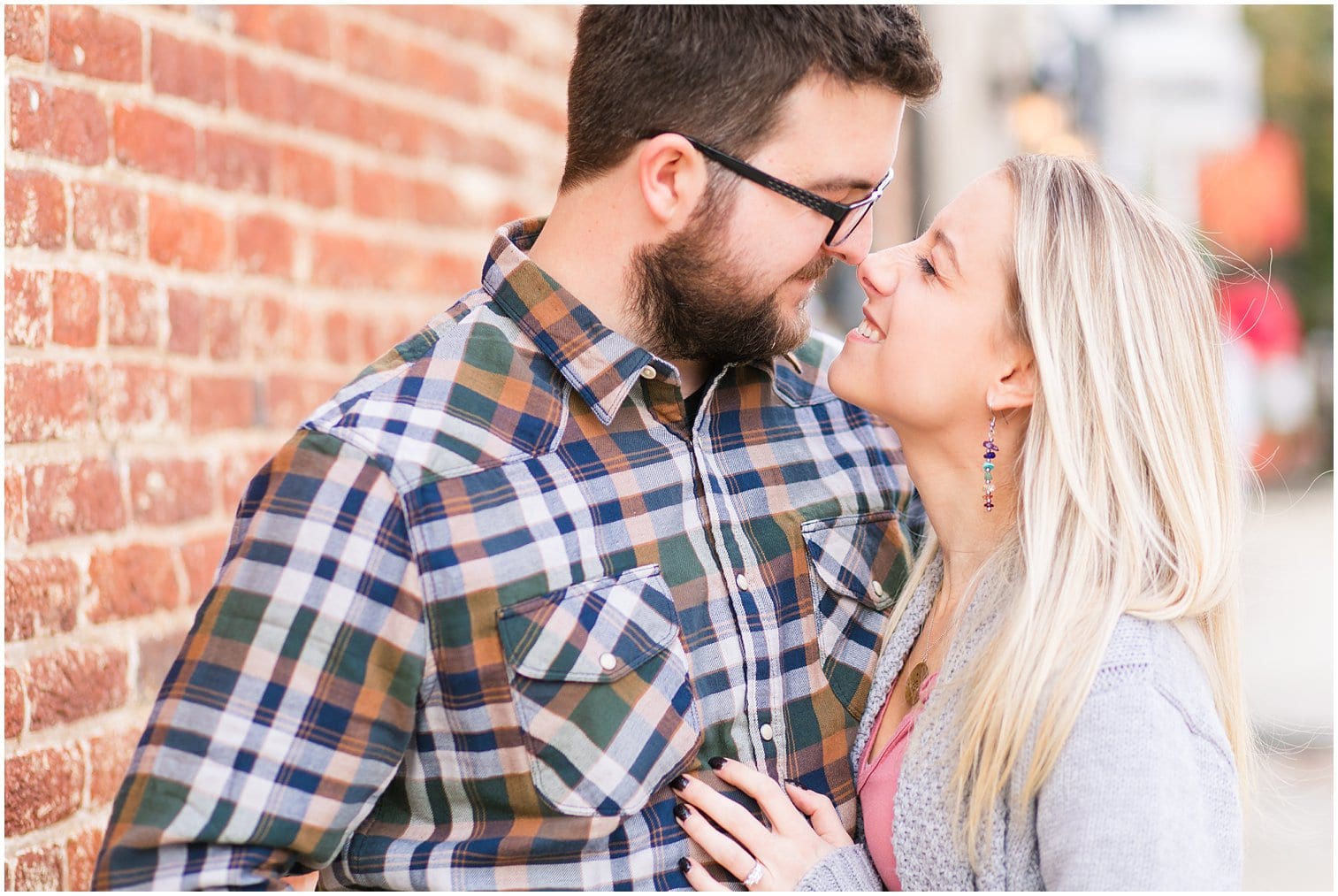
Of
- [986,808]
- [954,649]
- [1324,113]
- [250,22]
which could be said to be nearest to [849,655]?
[954,649]

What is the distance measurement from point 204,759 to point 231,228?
1.34 m

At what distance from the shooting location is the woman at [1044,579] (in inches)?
73.0

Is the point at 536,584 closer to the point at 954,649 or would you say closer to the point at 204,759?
the point at 204,759

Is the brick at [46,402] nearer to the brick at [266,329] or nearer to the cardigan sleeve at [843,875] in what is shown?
the brick at [266,329]

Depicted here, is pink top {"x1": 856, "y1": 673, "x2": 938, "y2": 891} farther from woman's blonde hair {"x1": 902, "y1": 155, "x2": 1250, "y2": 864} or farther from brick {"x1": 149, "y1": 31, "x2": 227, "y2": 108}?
brick {"x1": 149, "y1": 31, "x2": 227, "y2": 108}

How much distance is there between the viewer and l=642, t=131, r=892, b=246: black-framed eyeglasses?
221cm

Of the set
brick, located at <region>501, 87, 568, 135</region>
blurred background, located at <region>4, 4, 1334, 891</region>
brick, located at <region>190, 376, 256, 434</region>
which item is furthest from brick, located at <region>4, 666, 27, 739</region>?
brick, located at <region>501, 87, 568, 135</region>

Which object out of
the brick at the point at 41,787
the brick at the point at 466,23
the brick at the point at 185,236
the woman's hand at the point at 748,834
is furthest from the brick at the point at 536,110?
the woman's hand at the point at 748,834

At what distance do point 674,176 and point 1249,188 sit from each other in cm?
2201

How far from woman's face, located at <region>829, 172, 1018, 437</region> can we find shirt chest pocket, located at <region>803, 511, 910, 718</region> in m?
0.24

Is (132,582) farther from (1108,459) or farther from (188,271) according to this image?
(1108,459)

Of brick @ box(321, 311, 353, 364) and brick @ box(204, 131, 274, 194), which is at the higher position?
brick @ box(204, 131, 274, 194)

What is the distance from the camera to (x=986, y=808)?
1.95 meters

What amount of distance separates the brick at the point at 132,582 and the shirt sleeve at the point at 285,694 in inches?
22.7
